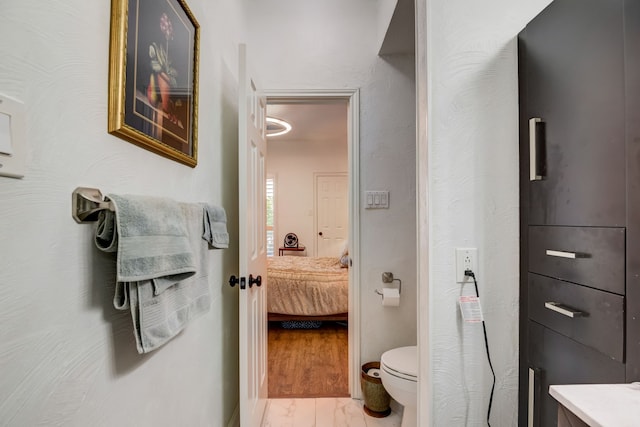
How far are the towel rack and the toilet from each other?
5.08 feet

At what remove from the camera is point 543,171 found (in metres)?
1.02

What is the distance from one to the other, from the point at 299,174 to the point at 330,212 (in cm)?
92

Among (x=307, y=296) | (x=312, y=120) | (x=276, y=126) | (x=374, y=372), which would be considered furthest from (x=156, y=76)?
(x=312, y=120)

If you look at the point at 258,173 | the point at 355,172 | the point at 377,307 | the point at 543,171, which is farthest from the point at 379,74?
the point at 377,307

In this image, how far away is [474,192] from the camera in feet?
Answer: 3.72

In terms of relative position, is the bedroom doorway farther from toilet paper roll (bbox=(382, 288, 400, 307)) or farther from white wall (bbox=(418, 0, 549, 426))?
white wall (bbox=(418, 0, 549, 426))

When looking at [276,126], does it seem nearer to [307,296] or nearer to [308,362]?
[307,296]

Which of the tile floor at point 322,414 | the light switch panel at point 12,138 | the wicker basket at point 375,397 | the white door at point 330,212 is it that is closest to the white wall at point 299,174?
the white door at point 330,212

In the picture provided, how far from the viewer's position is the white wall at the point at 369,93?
2.19 metres

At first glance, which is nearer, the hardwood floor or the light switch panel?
the light switch panel

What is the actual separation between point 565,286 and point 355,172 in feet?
4.70

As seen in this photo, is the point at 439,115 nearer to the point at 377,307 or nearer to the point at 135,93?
the point at 135,93

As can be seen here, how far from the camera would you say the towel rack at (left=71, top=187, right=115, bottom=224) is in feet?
2.15

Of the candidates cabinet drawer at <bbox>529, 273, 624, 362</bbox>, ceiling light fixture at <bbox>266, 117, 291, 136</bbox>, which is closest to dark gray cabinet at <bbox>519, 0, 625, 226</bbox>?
cabinet drawer at <bbox>529, 273, 624, 362</bbox>
